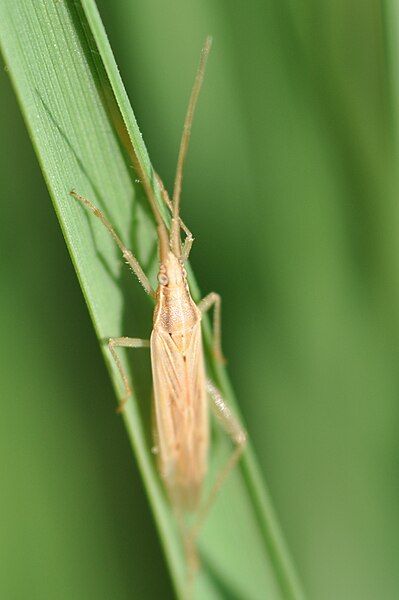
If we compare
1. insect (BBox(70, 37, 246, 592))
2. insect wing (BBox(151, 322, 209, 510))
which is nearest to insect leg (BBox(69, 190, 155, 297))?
insect (BBox(70, 37, 246, 592))

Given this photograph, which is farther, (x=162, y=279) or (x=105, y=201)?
(x=162, y=279)

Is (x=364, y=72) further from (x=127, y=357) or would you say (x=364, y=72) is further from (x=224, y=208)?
(x=127, y=357)

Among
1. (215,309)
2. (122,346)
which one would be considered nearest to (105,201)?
(122,346)

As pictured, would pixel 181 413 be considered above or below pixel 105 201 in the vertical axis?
below

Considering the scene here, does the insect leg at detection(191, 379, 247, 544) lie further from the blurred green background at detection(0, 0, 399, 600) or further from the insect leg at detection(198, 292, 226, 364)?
the blurred green background at detection(0, 0, 399, 600)

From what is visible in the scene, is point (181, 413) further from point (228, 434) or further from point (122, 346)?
point (122, 346)

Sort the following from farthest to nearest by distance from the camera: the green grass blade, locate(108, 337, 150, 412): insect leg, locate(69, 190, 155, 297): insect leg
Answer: locate(108, 337, 150, 412): insect leg < locate(69, 190, 155, 297): insect leg < the green grass blade

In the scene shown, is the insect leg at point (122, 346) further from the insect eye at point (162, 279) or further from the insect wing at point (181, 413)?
the insect eye at point (162, 279)
